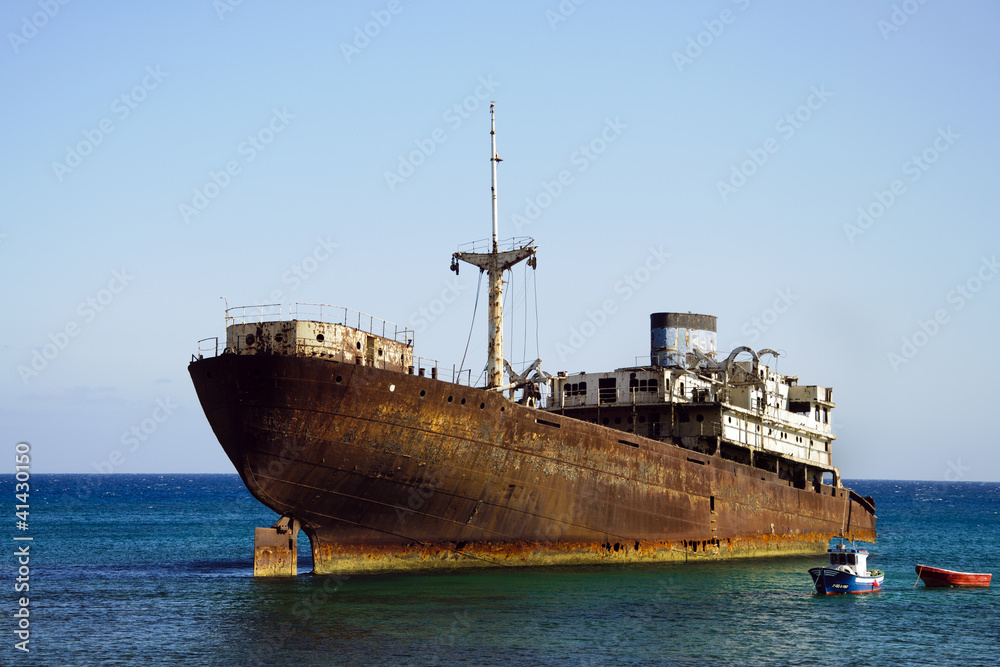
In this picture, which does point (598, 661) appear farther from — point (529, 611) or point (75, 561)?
point (75, 561)

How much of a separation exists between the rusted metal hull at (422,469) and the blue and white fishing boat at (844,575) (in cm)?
529

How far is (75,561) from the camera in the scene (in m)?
37.8

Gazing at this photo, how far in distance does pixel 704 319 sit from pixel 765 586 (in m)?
13.1

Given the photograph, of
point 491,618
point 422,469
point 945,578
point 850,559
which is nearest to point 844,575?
point 850,559

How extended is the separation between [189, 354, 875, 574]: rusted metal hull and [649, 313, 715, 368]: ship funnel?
755 cm

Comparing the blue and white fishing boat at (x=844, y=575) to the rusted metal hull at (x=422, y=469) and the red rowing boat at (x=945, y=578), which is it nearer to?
the red rowing boat at (x=945, y=578)

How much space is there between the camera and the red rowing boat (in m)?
30.9

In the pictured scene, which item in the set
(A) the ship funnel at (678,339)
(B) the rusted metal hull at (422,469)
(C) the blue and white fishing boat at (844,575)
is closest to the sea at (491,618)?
(C) the blue and white fishing boat at (844,575)

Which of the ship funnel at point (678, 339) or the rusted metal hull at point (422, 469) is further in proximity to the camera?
the ship funnel at point (678, 339)

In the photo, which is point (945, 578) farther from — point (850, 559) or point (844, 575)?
point (844, 575)

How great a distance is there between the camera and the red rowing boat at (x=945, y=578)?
30.9 metres

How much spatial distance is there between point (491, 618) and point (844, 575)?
37.5ft

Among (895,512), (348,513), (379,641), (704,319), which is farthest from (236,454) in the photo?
(895,512)

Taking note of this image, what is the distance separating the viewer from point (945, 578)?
30922 mm
